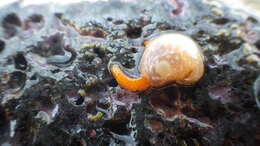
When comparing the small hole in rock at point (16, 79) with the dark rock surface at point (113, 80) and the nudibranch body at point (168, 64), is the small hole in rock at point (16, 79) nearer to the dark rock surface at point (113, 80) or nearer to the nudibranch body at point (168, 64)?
the dark rock surface at point (113, 80)

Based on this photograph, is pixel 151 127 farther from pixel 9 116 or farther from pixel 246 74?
pixel 9 116

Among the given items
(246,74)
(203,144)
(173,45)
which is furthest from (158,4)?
(203,144)

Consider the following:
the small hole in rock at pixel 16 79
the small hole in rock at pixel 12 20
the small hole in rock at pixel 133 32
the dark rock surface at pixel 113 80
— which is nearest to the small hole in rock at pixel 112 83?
the dark rock surface at pixel 113 80

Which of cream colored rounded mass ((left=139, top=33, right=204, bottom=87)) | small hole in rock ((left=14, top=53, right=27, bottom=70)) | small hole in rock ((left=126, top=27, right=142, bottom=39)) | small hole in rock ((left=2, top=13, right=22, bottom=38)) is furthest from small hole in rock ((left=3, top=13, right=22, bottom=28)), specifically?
cream colored rounded mass ((left=139, top=33, right=204, bottom=87))

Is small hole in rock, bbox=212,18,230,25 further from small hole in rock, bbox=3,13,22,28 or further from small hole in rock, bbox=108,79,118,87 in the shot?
small hole in rock, bbox=3,13,22,28

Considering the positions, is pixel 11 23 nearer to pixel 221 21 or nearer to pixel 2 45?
pixel 2 45

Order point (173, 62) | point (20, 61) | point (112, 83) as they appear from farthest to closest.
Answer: point (20, 61) → point (112, 83) → point (173, 62)

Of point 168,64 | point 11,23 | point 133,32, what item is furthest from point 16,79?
point 168,64
